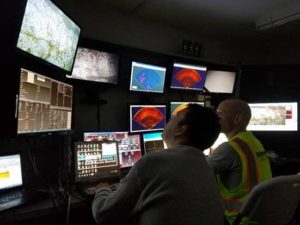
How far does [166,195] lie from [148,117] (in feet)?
6.44

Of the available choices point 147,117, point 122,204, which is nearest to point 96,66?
point 147,117

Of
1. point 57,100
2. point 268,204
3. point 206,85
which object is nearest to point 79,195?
point 57,100

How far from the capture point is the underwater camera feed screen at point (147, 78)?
293 cm

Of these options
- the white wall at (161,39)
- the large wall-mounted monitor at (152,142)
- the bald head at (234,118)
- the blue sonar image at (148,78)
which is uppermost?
the white wall at (161,39)

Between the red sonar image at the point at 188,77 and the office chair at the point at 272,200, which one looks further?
the red sonar image at the point at 188,77

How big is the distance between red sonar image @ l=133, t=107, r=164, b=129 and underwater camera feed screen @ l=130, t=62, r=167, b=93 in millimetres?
227

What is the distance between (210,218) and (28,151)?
4.96 ft

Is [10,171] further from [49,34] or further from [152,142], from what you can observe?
[152,142]

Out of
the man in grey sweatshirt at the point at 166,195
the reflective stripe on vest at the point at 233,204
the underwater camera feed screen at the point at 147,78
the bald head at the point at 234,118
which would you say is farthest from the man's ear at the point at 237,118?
the underwater camera feed screen at the point at 147,78

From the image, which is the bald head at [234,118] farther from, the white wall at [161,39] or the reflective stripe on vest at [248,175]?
the white wall at [161,39]

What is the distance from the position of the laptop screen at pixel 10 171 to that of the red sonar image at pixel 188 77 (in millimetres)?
2020

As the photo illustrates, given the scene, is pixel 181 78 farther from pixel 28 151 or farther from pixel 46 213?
pixel 46 213

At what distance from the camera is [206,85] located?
3.75 m

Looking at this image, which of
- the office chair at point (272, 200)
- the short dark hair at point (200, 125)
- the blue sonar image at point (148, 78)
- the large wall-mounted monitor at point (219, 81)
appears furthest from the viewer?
the large wall-mounted monitor at point (219, 81)
